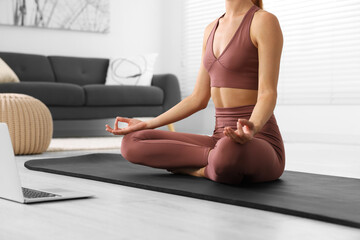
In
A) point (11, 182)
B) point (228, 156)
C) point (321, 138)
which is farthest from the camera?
point (321, 138)

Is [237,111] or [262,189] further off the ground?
[237,111]

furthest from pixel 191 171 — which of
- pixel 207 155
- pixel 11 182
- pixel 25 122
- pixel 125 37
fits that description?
pixel 125 37

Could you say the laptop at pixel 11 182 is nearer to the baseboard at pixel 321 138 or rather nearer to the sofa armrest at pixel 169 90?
the baseboard at pixel 321 138

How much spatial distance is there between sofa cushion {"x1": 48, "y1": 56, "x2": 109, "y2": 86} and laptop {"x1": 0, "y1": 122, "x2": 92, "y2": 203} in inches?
155

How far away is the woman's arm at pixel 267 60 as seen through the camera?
182 cm

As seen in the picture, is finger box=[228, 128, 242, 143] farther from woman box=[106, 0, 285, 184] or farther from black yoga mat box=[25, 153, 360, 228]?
black yoga mat box=[25, 153, 360, 228]

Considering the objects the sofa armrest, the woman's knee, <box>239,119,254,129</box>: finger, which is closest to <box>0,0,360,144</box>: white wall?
the sofa armrest

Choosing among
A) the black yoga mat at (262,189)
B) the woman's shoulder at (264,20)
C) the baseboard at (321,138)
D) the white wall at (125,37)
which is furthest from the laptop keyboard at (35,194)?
the white wall at (125,37)

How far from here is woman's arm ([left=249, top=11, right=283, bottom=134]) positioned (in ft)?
5.97

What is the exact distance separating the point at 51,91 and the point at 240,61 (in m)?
2.96

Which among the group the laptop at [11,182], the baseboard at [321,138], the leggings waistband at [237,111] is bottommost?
the baseboard at [321,138]

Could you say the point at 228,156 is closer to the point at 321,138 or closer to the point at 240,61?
the point at 240,61

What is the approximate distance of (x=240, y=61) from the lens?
6.48ft

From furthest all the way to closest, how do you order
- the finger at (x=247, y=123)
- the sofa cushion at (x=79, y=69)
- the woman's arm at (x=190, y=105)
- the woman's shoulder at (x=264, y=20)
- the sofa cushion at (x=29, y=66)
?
the sofa cushion at (x=79, y=69), the sofa cushion at (x=29, y=66), the woman's arm at (x=190, y=105), the woman's shoulder at (x=264, y=20), the finger at (x=247, y=123)
